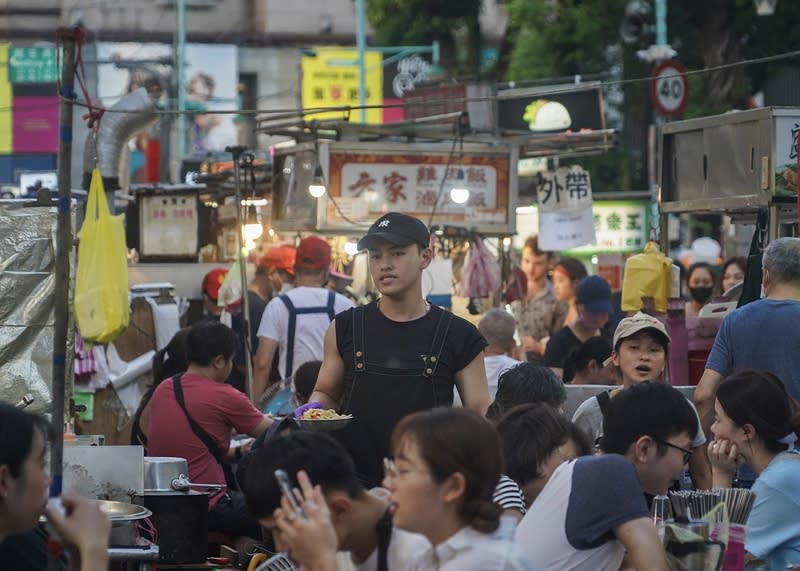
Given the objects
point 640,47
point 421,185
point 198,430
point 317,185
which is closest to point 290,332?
point 198,430

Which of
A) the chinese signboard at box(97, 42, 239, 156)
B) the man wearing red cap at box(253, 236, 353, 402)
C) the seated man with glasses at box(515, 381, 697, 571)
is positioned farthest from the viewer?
the chinese signboard at box(97, 42, 239, 156)

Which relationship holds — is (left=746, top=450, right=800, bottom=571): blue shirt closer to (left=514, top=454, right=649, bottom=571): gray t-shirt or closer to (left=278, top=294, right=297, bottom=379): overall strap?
(left=514, top=454, right=649, bottom=571): gray t-shirt

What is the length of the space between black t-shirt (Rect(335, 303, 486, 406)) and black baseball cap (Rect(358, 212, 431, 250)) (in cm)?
30

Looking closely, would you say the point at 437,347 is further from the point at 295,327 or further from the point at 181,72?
the point at 181,72

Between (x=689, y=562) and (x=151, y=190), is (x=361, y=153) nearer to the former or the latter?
(x=151, y=190)

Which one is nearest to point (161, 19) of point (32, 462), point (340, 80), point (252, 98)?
point (252, 98)

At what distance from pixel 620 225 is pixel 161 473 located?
15367mm

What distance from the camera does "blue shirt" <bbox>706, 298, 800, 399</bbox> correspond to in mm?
7348

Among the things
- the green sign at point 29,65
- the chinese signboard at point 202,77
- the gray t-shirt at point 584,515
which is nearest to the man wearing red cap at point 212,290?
the gray t-shirt at point 584,515

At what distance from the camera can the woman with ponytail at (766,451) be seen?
510 cm

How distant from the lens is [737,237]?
616 inches

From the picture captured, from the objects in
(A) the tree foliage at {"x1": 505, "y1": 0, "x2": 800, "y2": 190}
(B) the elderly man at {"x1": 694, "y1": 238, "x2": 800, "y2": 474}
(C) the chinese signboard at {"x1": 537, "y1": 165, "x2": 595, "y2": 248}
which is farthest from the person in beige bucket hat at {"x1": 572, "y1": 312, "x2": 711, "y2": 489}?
(A) the tree foliage at {"x1": 505, "y1": 0, "x2": 800, "y2": 190}

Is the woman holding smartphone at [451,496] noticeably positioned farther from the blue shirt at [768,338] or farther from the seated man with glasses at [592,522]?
the blue shirt at [768,338]

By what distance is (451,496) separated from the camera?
373 centimetres
